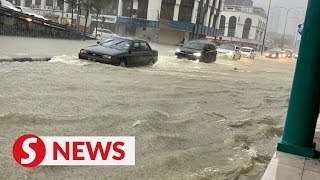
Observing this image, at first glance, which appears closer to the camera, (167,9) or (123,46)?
(123,46)

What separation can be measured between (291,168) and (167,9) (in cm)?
5339

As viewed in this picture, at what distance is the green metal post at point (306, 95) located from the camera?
504 centimetres

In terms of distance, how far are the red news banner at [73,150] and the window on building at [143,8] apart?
53.2 meters

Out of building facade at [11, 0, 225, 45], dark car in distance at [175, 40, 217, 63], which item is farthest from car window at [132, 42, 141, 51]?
building facade at [11, 0, 225, 45]

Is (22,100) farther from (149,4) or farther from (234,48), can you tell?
(149,4)

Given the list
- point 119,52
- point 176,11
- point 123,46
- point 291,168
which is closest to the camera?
point 291,168

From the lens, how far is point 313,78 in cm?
512

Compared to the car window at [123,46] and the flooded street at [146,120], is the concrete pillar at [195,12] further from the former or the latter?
the flooded street at [146,120]

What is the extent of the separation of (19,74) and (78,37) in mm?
24181

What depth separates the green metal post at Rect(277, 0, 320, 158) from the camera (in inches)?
198

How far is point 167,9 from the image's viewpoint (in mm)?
56375

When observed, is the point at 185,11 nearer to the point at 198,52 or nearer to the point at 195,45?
the point at 195,45

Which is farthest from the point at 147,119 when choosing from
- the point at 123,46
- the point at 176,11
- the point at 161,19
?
the point at 176,11

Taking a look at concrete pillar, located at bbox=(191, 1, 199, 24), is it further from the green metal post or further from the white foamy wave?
the green metal post
